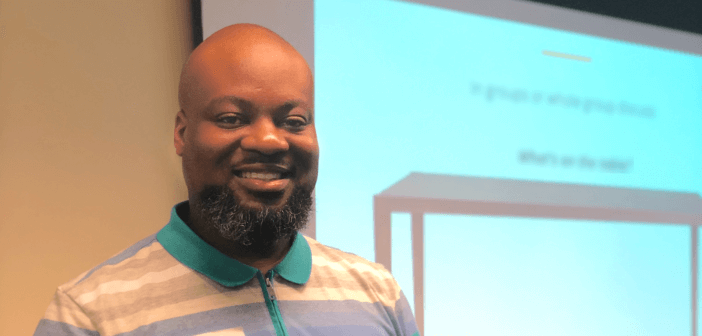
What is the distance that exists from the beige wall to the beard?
57 cm

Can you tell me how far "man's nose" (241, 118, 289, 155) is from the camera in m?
0.78

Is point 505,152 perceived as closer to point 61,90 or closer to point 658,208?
point 658,208

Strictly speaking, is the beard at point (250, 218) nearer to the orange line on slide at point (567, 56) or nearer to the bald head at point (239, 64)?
the bald head at point (239, 64)

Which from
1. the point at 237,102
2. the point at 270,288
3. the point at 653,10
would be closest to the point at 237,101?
the point at 237,102

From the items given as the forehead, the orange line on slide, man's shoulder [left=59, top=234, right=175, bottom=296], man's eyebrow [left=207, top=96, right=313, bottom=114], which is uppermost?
the orange line on slide

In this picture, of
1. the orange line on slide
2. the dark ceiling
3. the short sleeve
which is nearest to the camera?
the short sleeve

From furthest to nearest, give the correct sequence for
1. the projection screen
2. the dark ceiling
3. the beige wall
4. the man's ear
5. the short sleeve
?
the dark ceiling, the projection screen, the beige wall, the man's ear, the short sleeve

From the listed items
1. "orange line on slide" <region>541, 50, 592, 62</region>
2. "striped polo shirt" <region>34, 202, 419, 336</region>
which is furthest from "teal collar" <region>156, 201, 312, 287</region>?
"orange line on slide" <region>541, 50, 592, 62</region>

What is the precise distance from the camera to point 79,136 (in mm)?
1292

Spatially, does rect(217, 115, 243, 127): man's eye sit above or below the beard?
above

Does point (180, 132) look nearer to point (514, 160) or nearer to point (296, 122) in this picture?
point (296, 122)

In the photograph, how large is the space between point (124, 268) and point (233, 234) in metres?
0.16

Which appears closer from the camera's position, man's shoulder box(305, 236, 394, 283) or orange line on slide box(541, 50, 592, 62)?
man's shoulder box(305, 236, 394, 283)

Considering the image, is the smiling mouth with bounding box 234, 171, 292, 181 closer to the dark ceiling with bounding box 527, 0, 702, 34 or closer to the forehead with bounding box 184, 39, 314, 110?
the forehead with bounding box 184, 39, 314, 110
